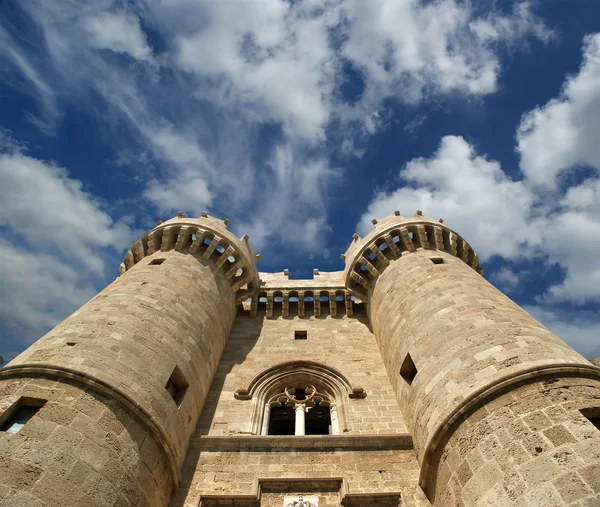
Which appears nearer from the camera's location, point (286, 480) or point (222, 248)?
point (286, 480)

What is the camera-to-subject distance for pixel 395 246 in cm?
1277

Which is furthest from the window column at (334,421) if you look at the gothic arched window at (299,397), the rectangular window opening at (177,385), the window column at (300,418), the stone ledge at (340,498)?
the rectangular window opening at (177,385)

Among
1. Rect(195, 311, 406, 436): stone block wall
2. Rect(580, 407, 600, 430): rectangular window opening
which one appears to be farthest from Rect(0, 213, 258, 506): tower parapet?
Rect(580, 407, 600, 430): rectangular window opening

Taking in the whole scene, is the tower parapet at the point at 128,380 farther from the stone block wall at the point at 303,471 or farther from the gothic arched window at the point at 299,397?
the gothic arched window at the point at 299,397

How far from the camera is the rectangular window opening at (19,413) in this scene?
5.85 m

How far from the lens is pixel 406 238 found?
12.7 m

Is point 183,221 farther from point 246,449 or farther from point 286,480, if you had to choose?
point 286,480

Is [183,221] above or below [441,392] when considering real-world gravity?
above

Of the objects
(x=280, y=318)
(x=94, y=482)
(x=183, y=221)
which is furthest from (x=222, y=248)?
(x=94, y=482)

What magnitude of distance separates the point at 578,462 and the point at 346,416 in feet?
16.0

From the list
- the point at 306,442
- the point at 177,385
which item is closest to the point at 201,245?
the point at 177,385

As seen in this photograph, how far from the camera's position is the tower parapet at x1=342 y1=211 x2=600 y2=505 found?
→ 22.0 ft

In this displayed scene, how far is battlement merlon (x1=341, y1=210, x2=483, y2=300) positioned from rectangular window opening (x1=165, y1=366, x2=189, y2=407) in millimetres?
6462

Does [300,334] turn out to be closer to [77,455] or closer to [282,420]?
[282,420]
